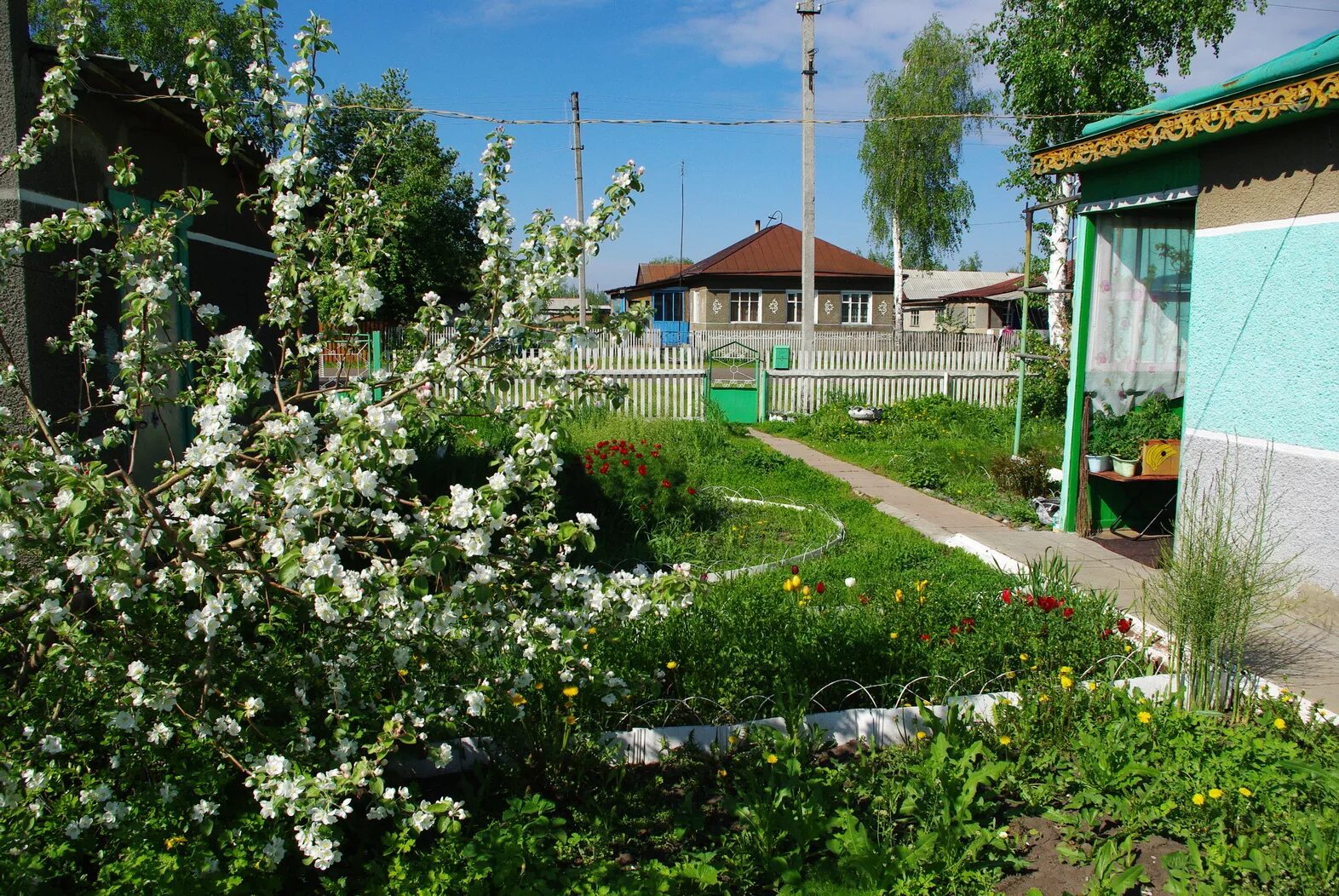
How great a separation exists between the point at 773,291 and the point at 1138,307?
33.9 metres

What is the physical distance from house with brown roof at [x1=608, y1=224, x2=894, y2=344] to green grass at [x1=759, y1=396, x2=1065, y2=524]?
78.2ft

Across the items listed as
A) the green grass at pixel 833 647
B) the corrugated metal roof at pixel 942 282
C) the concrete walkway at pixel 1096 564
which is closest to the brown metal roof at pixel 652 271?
the corrugated metal roof at pixel 942 282

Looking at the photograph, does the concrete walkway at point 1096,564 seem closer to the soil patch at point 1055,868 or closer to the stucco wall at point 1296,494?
the stucco wall at point 1296,494

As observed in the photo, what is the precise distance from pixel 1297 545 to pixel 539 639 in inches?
197

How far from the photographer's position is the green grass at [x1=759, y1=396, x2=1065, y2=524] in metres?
9.54

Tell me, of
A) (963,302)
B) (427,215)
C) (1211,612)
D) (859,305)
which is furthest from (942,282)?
(1211,612)

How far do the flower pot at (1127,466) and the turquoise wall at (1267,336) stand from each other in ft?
2.97

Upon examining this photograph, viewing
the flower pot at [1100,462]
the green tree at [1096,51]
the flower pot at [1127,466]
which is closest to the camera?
the flower pot at [1127,466]

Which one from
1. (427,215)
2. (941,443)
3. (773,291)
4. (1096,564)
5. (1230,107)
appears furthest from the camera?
(773,291)

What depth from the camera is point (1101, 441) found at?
303 inches

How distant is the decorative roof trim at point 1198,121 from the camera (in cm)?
523

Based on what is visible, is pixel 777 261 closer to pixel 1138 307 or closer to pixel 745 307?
pixel 745 307

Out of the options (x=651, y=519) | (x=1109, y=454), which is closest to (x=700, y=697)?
(x=651, y=519)

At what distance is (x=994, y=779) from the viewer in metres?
3.50
